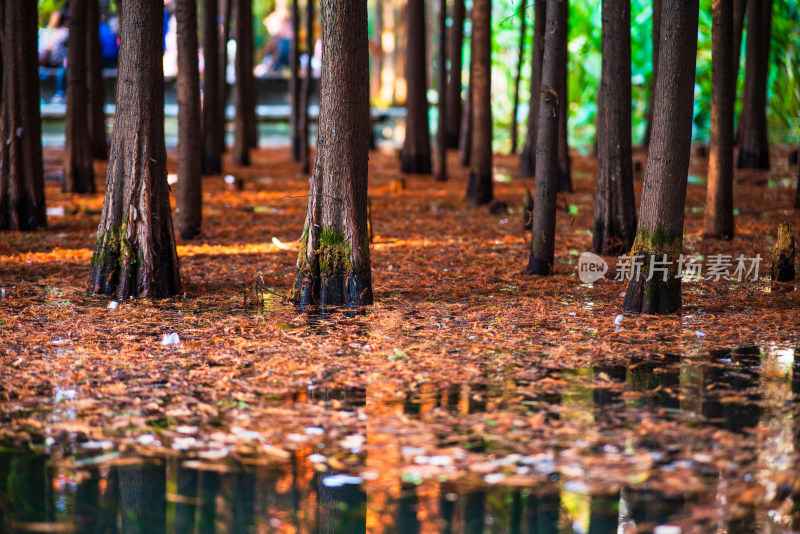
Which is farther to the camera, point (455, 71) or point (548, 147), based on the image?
point (455, 71)

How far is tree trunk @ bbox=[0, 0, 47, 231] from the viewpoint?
12.5m

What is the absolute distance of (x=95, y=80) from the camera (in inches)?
794

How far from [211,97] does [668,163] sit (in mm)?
14523

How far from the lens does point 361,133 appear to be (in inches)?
352

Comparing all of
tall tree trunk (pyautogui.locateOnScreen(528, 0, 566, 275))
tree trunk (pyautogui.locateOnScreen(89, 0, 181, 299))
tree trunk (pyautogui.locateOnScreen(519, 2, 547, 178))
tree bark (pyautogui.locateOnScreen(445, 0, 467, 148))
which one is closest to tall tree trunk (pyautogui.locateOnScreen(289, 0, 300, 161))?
tree bark (pyautogui.locateOnScreen(445, 0, 467, 148))

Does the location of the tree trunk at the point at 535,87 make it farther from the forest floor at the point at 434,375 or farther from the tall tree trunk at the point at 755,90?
the tall tree trunk at the point at 755,90

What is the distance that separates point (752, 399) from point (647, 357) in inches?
48.5

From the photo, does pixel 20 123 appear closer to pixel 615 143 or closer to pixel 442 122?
pixel 615 143

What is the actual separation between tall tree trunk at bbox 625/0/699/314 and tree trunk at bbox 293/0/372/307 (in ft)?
9.78

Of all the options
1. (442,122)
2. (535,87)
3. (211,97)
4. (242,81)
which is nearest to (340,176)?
(535,87)

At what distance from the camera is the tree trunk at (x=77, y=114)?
15.7m

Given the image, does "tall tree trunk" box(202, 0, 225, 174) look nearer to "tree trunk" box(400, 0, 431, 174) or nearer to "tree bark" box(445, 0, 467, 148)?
"tree trunk" box(400, 0, 431, 174)

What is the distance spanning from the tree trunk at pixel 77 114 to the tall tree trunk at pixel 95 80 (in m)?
0.86

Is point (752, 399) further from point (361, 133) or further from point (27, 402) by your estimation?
point (27, 402)
